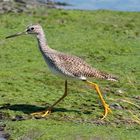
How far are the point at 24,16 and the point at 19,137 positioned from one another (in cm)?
874

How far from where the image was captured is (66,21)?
17250 mm

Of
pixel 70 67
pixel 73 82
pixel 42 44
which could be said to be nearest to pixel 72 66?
Answer: pixel 70 67

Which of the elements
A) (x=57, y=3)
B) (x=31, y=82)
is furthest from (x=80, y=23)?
(x=31, y=82)

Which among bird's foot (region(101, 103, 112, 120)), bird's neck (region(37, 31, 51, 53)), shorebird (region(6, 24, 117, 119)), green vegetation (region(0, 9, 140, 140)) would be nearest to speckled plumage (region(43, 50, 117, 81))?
shorebird (region(6, 24, 117, 119))

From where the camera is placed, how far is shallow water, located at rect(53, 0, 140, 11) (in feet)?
67.8

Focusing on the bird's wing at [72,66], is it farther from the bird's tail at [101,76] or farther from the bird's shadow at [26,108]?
the bird's shadow at [26,108]

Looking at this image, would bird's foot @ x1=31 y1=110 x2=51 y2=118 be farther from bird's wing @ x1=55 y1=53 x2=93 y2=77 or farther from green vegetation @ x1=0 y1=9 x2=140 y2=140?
bird's wing @ x1=55 y1=53 x2=93 y2=77

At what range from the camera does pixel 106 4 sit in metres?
21.4

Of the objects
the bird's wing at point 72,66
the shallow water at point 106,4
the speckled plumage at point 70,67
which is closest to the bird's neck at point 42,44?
the speckled plumage at point 70,67

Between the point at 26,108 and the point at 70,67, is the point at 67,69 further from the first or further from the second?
the point at 26,108

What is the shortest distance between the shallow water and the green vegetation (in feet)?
7.08

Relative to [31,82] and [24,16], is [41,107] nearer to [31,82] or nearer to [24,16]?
[31,82]

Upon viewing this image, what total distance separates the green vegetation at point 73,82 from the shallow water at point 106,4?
2159 mm

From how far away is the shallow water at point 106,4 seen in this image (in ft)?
67.8
